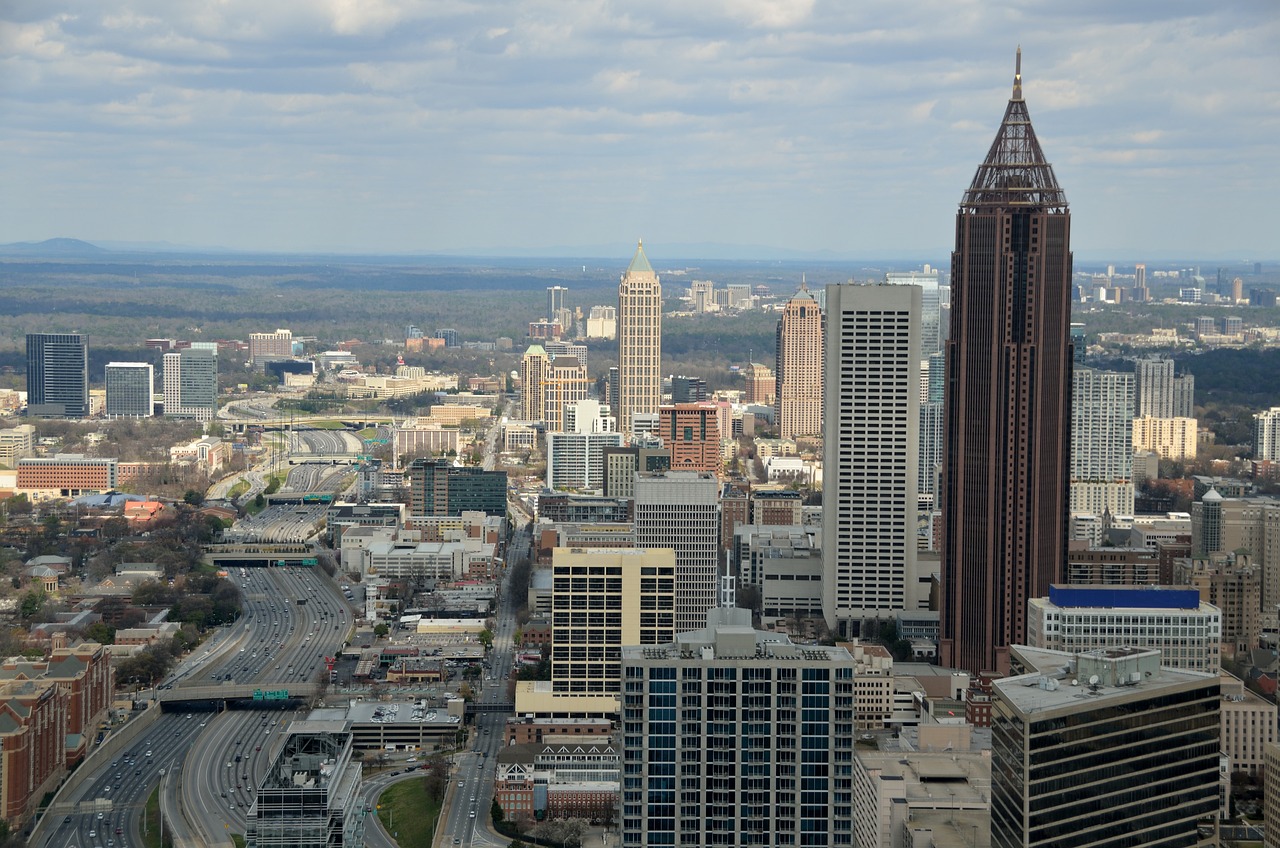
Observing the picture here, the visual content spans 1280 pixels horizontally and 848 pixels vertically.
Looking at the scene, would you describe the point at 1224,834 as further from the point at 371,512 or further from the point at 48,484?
the point at 48,484

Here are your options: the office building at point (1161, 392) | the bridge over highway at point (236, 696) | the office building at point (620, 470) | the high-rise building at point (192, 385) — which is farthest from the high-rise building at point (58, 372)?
the bridge over highway at point (236, 696)

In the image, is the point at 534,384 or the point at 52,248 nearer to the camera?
the point at 534,384

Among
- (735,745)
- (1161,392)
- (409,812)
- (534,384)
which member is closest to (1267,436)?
(1161,392)

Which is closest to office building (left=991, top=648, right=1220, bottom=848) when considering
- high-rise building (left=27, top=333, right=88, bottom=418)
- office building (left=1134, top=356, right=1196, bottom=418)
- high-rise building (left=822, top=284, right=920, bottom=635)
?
high-rise building (left=822, top=284, right=920, bottom=635)

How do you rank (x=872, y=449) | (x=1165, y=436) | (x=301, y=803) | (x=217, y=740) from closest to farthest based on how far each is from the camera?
(x=301, y=803) → (x=217, y=740) → (x=872, y=449) → (x=1165, y=436)

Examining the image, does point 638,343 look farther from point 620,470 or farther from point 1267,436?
point 1267,436
